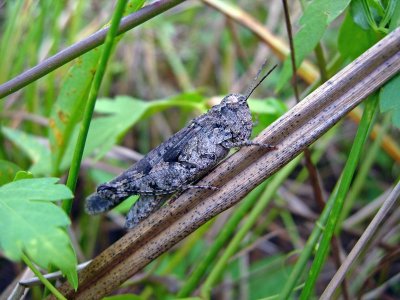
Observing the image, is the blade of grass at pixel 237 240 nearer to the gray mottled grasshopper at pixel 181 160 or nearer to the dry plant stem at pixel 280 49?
the gray mottled grasshopper at pixel 181 160

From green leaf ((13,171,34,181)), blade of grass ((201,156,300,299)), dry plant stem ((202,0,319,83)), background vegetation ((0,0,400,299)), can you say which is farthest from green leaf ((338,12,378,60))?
green leaf ((13,171,34,181))

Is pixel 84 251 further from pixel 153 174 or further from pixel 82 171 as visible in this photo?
pixel 153 174

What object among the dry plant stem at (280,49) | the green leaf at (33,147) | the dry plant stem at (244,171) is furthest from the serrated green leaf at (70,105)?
the dry plant stem at (280,49)

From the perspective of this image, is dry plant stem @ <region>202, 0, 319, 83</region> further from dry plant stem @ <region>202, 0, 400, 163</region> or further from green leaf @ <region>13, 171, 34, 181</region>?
green leaf @ <region>13, 171, 34, 181</region>

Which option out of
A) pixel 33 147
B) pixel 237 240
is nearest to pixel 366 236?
pixel 237 240

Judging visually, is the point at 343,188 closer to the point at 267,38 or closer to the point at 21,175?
the point at 21,175

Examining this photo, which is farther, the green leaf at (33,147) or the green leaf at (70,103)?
the green leaf at (33,147)
